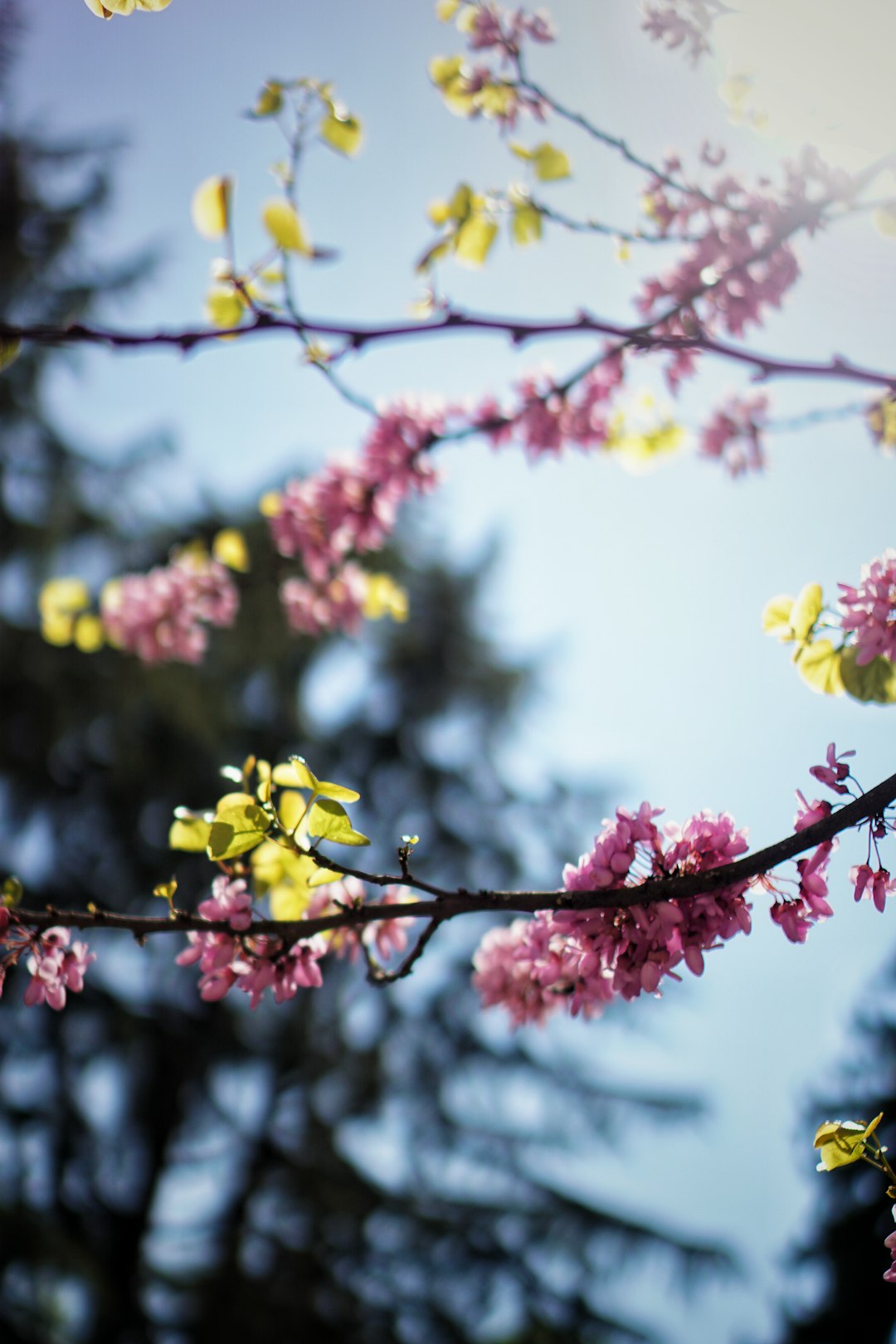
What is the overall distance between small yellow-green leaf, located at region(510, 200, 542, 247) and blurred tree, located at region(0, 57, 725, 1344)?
3286mm

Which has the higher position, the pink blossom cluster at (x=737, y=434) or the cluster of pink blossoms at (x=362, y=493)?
the pink blossom cluster at (x=737, y=434)

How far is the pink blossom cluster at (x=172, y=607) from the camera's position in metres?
2.02

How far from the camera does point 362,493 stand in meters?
1.53

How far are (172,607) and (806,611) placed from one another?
1.56 m

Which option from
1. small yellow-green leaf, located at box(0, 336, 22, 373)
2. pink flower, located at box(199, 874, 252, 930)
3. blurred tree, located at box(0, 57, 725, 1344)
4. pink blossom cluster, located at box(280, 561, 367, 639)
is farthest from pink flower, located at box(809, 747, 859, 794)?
blurred tree, located at box(0, 57, 725, 1344)

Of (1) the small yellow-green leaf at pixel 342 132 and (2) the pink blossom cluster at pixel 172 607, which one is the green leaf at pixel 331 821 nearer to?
(1) the small yellow-green leaf at pixel 342 132

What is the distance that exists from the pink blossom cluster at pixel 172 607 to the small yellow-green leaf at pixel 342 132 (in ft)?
3.76

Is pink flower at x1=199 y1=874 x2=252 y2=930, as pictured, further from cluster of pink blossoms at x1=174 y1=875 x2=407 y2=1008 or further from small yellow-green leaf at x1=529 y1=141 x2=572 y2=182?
small yellow-green leaf at x1=529 y1=141 x2=572 y2=182

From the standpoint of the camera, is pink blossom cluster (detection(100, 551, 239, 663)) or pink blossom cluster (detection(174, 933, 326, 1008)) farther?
pink blossom cluster (detection(100, 551, 239, 663))

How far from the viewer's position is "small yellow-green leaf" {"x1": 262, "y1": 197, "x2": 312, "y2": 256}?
29.2 inches

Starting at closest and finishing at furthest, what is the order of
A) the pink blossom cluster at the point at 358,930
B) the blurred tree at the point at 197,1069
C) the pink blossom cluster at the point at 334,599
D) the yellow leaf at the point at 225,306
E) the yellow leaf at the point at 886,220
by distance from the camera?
the pink blossom cluster at the point at 358,930 < the yellow leaf at the point at 225,306 < the yellow leaf at the point at 886,220 < the pink blossom cluster at the point at 334,599 < the blurred tree at the point at 197,1069

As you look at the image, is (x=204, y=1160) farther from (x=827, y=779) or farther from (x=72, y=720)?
(x=827, y=779)

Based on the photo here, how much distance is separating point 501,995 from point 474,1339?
4652 mm

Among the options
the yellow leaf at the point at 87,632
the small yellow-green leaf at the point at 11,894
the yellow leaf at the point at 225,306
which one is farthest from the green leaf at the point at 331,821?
the yellow leaf at the point at 87,632
